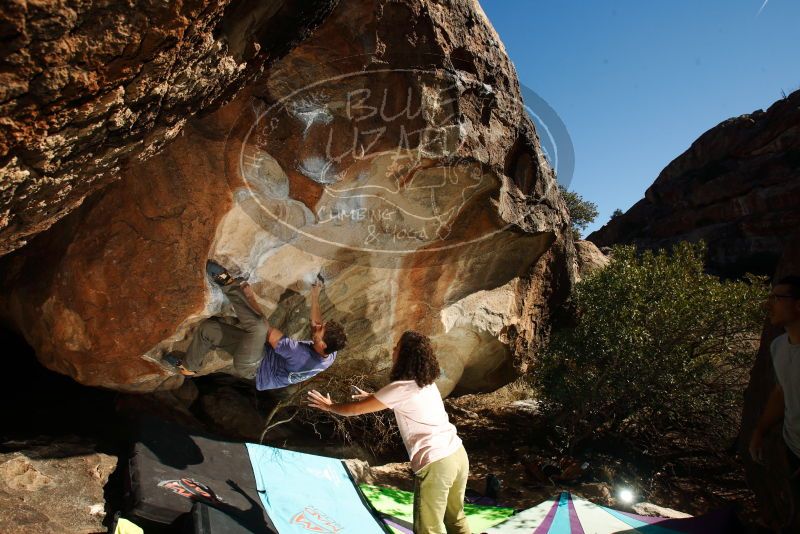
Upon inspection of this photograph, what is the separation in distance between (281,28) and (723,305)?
7.62m

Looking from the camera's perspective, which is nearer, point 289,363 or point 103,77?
point 103,77

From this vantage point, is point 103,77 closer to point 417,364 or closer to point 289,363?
point 417,364

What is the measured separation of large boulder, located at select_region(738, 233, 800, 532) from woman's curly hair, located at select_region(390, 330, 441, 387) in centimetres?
289

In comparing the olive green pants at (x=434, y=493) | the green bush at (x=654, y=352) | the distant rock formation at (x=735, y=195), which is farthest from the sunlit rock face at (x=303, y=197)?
the distant rock formation at (x=735, y=195)

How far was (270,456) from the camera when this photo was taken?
5129mm

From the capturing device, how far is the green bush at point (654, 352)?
7.72 metres

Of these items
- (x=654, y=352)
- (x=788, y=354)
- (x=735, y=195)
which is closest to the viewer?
(x=788, y=354)

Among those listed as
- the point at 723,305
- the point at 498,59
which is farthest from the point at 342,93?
the point at 723,305

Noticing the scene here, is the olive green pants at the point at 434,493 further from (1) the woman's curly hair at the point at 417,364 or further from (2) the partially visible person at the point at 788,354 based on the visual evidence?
(2) the partially visible person at the point at 788,354

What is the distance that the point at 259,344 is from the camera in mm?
4512

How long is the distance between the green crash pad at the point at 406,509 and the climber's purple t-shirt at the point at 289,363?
1636mm

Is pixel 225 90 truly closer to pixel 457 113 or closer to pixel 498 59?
pixel 457 113

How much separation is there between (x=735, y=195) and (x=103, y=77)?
84.5 ft

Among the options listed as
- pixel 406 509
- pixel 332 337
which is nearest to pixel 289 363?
pixel 332 337
